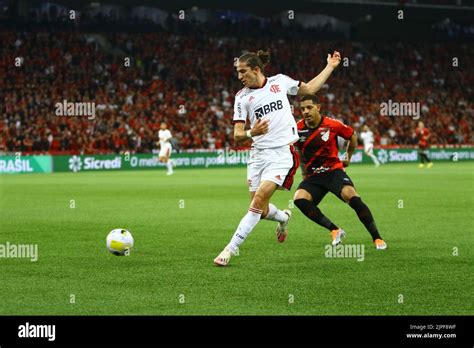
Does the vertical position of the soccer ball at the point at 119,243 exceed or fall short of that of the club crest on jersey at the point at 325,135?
it falls short

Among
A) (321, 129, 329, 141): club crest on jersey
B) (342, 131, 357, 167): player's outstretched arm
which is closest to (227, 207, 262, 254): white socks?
(321, 129, 329, 141): club crest on jersey

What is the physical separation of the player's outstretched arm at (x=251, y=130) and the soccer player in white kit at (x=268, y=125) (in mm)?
82

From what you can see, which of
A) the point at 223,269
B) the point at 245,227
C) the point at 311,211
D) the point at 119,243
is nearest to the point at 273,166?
the point at 245,227

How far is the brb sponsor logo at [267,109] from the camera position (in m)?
10.5

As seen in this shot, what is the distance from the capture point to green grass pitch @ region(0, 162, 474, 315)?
8016 mm

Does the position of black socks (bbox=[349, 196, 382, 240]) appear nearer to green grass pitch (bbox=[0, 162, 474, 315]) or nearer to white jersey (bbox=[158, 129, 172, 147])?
green grass pitch (bbox=[0, 162, 474, 315])

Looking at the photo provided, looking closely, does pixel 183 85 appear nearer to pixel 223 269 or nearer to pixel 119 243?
Answer: pixel 119 243

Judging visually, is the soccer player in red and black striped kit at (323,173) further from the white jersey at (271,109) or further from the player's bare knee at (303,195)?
the white jersey at (271,109)

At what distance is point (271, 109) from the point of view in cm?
1053

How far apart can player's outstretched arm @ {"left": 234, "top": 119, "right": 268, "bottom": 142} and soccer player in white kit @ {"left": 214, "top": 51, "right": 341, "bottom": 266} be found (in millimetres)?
82

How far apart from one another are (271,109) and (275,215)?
2025 mm

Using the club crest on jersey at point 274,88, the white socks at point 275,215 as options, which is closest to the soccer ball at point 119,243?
the white socks at point 275,215
